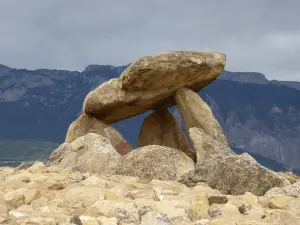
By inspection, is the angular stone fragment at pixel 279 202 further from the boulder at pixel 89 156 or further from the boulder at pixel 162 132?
the boulder at pixel 162 132

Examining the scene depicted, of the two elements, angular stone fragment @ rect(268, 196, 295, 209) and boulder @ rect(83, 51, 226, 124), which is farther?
boulder @ rect(83, 51, 226, 124)

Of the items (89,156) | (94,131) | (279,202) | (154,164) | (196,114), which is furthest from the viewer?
(94,131)

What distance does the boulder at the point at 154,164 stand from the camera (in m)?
17.9

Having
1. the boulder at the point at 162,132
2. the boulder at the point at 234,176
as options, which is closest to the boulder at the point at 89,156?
the boulder at the point at 234,176

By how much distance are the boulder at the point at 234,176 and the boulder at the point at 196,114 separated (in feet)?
32.8

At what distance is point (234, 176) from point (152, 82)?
12.2 m

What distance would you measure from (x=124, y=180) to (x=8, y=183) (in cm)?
367

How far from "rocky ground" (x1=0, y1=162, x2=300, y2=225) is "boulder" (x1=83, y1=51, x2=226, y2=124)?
12764 millimetres

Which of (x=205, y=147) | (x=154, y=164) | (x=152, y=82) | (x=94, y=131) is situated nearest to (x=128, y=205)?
(x=154, y=164)

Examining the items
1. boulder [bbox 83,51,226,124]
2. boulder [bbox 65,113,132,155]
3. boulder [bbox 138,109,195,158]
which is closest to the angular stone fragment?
boulder [bbox 83,51,226,124]

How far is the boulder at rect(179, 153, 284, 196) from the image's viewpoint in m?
16.4

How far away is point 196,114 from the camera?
28.2 m

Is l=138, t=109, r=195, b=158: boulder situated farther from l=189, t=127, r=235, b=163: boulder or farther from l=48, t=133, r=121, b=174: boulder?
l=48, t=133, r=121, b=174: boulder

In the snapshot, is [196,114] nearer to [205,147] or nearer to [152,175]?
[205,147]
